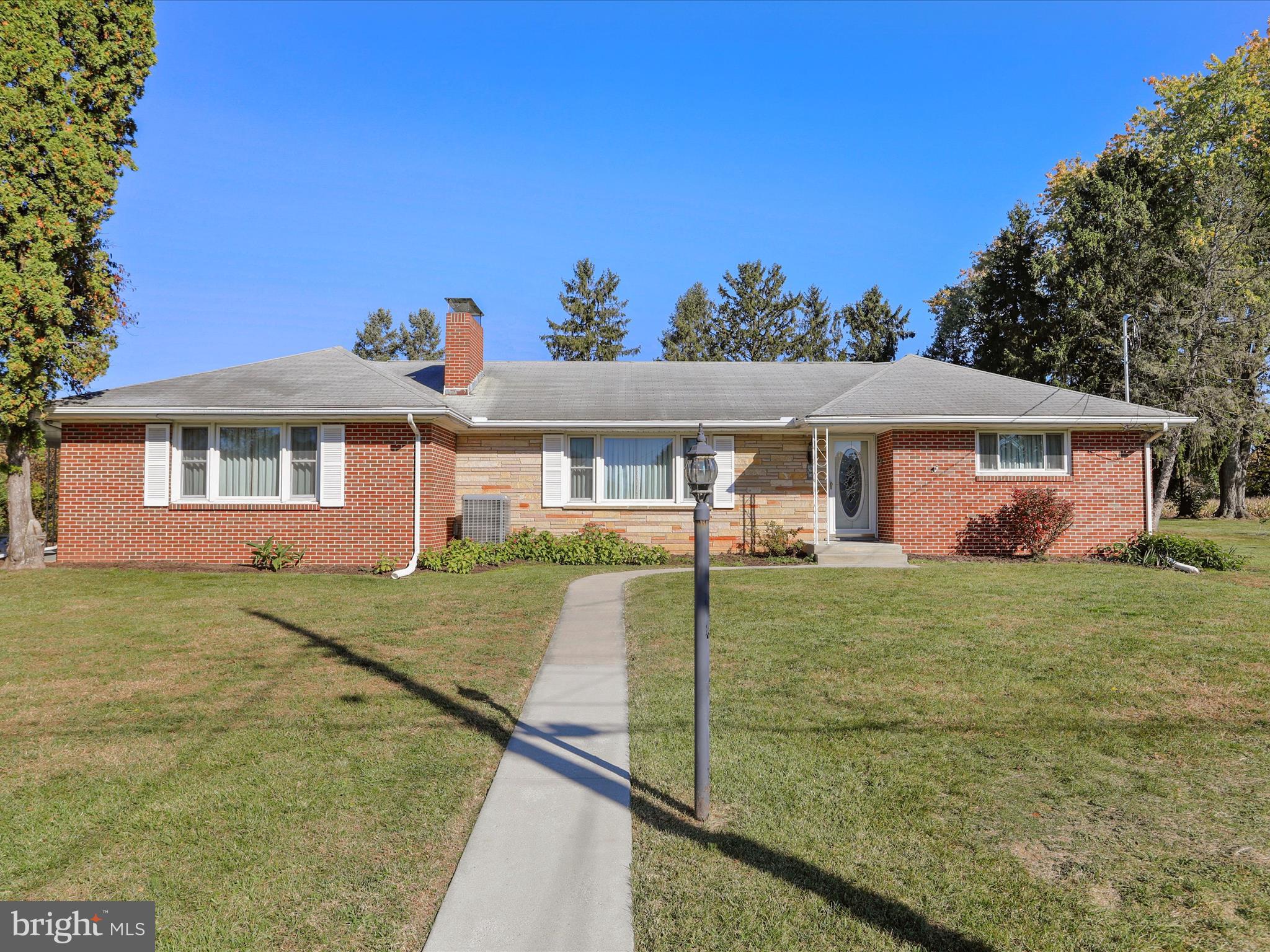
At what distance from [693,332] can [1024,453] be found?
Answer: 100.0 feet

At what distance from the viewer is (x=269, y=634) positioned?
7.59 metres

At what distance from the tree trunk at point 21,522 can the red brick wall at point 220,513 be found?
45 centimetres

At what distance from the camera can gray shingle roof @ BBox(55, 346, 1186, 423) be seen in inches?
521

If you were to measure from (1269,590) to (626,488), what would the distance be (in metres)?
10.3

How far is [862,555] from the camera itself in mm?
13094

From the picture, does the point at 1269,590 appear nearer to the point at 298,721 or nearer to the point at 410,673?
the point at 410,673

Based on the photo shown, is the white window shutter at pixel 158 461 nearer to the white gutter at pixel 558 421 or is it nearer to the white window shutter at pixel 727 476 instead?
the white gutter at pixel 558 421

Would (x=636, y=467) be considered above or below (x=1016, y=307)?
below

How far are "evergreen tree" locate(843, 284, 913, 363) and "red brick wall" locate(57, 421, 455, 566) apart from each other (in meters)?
32.1

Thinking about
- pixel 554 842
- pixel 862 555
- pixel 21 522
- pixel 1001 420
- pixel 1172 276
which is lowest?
pixel 554 842

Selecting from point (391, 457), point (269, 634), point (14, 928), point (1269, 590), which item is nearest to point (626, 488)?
point (391, 457)

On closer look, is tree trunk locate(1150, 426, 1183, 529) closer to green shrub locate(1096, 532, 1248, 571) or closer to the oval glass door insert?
green shrub locate(1096, 532, 1248, 571)

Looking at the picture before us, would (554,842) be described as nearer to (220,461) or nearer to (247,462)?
(247,462)

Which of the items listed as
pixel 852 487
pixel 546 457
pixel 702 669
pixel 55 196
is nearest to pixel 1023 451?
pixel 852 487
